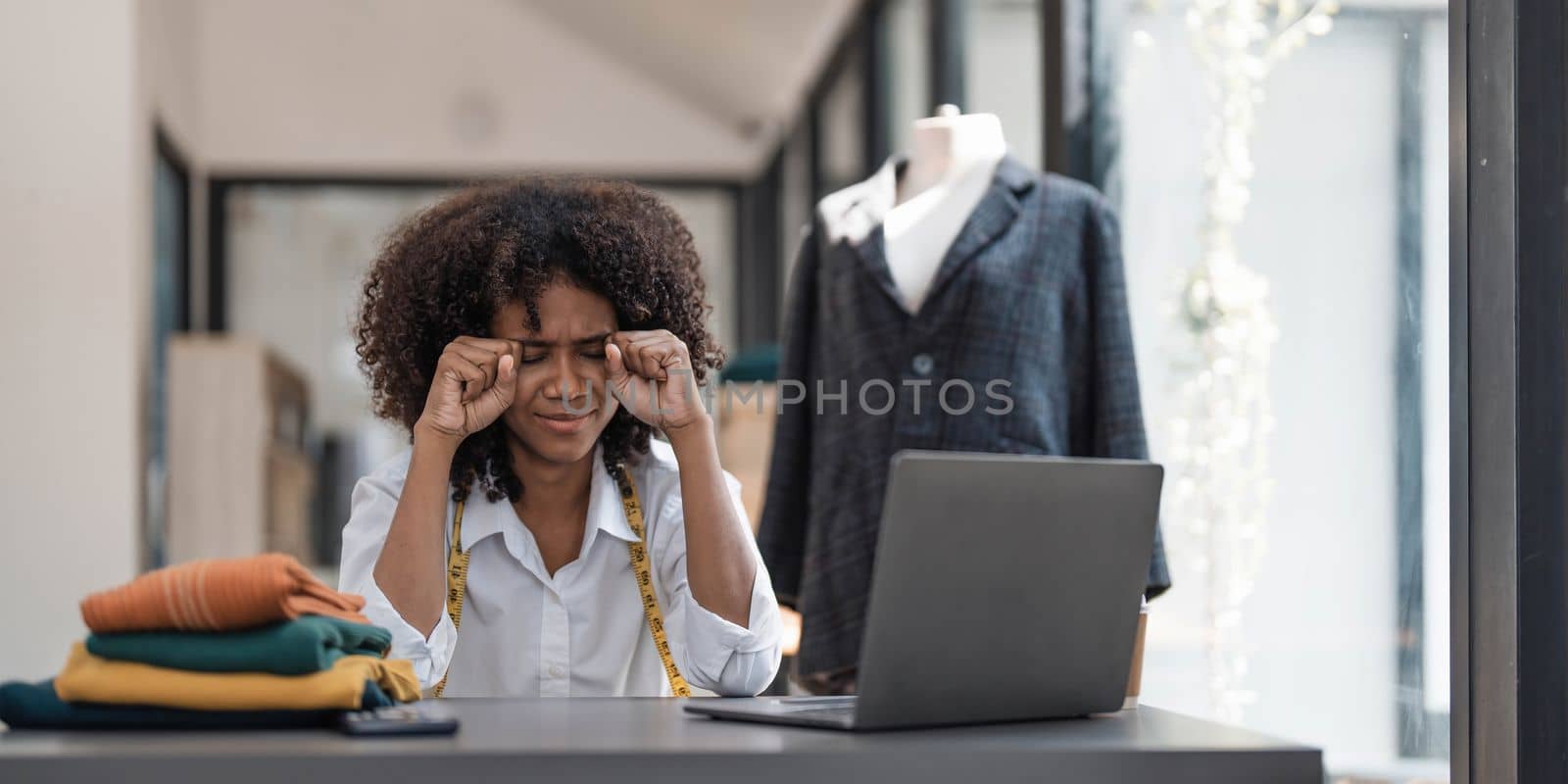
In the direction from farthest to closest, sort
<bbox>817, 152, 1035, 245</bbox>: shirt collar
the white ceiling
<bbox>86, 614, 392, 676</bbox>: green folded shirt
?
the white ceiling, <bbox>817, 152, 1035, 245</bbox>: shirt collar, <bbox>86, 614, 392, 676</bbox>: green folded shirt

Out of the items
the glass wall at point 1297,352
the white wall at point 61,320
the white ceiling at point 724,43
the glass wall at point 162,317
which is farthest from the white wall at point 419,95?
the glass wall at point 1297,352

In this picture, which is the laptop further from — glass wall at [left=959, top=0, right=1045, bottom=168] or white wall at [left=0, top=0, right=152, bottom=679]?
white wall at [left=0, top=0, right=152, bottom=679]

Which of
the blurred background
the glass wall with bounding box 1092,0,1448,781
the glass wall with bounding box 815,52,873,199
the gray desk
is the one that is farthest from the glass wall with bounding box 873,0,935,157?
the gray desk

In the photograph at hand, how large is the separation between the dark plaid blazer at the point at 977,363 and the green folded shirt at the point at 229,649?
1253 millimetres

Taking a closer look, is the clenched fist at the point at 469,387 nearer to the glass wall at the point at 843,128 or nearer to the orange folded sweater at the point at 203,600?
the orange folded sweater at the point at 203,600

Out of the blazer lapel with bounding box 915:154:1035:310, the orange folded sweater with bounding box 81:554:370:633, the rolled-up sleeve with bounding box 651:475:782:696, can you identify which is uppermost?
the blazer lapel with bounding box 915:154:1035:310

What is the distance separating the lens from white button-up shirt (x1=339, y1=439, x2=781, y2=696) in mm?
1521

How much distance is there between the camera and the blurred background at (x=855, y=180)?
196 cm

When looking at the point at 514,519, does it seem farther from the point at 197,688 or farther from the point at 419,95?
the point at 419,95

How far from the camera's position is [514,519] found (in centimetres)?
Result: 162

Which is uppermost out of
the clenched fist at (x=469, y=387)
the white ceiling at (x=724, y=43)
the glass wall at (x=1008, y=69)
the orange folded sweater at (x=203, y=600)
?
the white ceiling at (x=724, y=43)

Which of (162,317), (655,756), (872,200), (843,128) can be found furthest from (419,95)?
(655,756)

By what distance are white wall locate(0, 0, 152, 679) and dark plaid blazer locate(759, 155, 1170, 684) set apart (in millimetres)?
1572

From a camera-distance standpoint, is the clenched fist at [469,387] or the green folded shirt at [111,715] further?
the clenched fist at [469,387]
